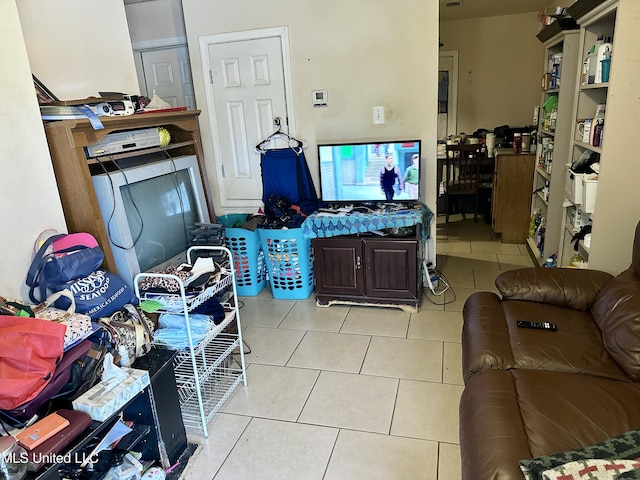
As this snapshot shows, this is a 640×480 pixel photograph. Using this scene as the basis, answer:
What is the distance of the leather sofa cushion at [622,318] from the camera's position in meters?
1.80

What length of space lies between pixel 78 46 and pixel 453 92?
5258mm

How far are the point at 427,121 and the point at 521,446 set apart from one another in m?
2.47

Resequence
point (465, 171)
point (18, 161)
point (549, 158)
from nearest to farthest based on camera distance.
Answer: point (18, 161) < point (549, 158) < point (465, 171)

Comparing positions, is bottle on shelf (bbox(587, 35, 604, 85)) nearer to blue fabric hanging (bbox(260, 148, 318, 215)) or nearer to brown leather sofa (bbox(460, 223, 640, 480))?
brown leather sofa (bbox(460, 223, 640, 480))

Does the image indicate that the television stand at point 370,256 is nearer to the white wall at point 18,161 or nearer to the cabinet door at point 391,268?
the cabinet door at point 391,268

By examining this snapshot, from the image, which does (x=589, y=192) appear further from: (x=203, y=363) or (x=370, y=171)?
(x=203, y=363)

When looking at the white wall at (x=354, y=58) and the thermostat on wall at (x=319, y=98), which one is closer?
the white wall at (x=354, y=58)

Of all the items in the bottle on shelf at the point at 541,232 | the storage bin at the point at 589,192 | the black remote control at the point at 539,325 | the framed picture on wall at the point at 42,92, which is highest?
the framed picture on wall at the point at 42,92

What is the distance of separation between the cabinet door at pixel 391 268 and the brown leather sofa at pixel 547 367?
2.52 feet

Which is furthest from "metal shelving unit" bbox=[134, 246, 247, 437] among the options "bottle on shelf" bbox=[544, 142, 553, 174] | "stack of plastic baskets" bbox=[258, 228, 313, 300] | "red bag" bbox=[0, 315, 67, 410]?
"bottle on shelf" bbox=[544, 142, 553, 174]

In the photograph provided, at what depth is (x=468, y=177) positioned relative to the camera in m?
5.40

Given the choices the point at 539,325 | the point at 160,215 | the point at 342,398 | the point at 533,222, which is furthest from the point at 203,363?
the point at 533,222

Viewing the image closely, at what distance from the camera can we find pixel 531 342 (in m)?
1.99

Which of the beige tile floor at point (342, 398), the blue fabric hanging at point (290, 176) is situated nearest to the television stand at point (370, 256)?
the beige tile floor at point (342, 398)
